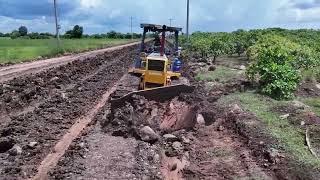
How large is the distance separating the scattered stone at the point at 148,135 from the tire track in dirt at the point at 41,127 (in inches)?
82.6

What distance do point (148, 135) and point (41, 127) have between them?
10.0 feet

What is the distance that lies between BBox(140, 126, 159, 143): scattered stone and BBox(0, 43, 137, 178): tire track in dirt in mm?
2099

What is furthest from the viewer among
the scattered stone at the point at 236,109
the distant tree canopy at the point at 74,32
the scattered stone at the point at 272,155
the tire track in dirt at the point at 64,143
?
the distant tree canopy at the point at 74,32

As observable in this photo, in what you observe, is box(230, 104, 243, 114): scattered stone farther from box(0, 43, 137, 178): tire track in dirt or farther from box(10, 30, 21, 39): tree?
box(10, 30, 21, 39): tree

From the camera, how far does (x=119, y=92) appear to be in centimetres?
2088

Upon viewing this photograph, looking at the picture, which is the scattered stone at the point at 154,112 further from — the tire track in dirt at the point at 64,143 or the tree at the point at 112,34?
the tree at the point at 112,34

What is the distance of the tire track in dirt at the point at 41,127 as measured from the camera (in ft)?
35.2

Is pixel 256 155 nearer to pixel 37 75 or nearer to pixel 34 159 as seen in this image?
pixel 34 159

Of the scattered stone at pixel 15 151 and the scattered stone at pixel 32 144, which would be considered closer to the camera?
the scattered stone at pixel 15 151

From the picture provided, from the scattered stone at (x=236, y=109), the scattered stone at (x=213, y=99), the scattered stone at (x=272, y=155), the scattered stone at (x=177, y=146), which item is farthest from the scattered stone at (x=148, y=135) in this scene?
the scattered stone at (x=213, y=99)

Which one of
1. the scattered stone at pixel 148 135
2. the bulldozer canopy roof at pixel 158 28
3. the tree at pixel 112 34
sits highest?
the bulldozer canopy roof at pixel 158 28

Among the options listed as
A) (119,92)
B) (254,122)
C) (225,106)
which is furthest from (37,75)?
(254,122)

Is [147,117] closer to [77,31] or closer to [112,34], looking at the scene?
[77,31]

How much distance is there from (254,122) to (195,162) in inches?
119
